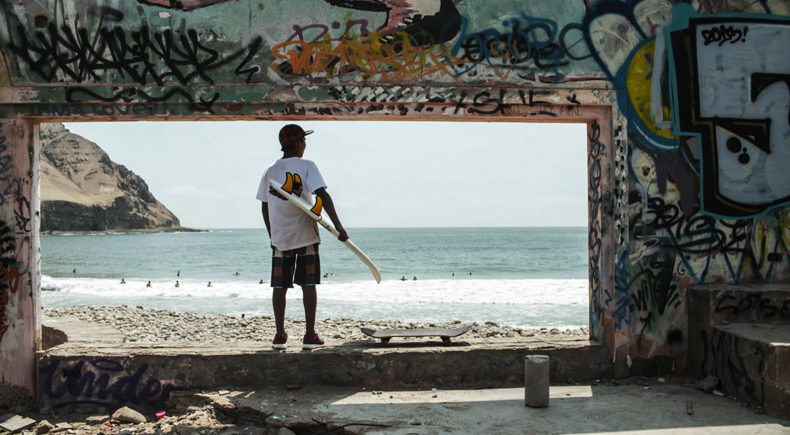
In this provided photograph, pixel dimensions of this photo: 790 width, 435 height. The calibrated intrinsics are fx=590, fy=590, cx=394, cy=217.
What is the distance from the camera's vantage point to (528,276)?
1323 inches

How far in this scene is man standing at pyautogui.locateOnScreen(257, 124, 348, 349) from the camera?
515 cm

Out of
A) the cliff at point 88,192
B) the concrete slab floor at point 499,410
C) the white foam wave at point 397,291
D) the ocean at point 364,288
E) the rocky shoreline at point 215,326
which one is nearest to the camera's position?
the concrete slab floor at point 499,410

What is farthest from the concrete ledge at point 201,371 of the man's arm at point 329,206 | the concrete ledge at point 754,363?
the concrete ledge at point 754,363

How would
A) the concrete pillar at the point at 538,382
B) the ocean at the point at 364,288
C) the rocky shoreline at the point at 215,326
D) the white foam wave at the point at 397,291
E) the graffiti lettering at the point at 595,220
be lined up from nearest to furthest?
the concrete pillar at the point at 538,382
the graffiti lettering at the point at 595,220
the rocky shoreline at the point at 215,326
the ocean at the point at 364,288
the white foam wave at the point at 397,291

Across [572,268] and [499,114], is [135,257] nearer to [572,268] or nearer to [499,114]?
[572,268]

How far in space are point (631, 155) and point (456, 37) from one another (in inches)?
74.7

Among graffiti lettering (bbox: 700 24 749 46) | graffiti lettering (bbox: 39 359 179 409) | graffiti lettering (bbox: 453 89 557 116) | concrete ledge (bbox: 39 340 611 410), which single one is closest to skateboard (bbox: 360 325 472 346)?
concrete ledge (bbox: 39 340 611 410)

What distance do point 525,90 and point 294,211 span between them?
7.57 feet

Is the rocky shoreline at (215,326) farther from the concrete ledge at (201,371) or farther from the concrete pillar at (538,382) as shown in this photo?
the concrete pillar at (538,382)

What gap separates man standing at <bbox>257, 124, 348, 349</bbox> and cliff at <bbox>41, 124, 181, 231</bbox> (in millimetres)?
88672

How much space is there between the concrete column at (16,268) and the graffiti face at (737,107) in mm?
5806

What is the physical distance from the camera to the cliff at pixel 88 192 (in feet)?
283

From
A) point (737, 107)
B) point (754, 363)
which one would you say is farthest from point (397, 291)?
point (754, 363)

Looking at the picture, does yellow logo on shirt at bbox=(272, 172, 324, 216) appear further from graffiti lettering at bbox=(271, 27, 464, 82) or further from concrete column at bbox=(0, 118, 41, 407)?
concrete column at bbox=(0, 118, 41, 407)
